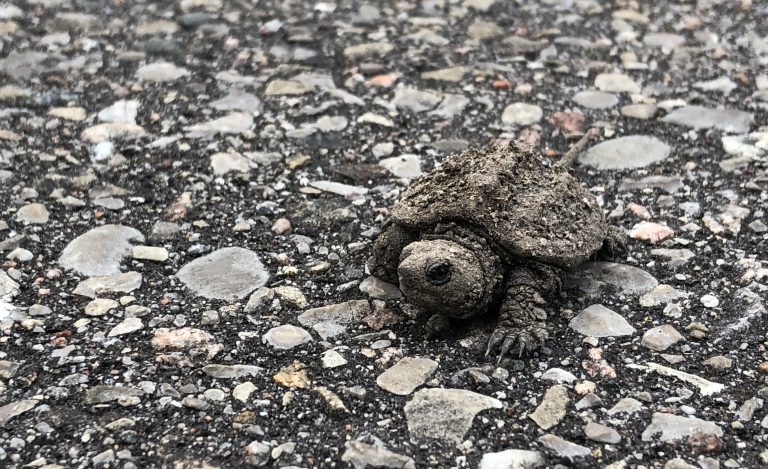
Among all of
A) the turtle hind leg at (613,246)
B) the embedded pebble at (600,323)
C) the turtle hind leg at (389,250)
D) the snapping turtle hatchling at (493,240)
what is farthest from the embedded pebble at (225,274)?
the turtle hind leg at (613,246)

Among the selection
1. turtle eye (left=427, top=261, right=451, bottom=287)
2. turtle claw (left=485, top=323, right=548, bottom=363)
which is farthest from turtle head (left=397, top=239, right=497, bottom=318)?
turtle claw (left=485, top=323, right=548, bottom=363)

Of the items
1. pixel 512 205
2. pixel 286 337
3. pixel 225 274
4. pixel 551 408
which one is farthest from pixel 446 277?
pixel 225 274

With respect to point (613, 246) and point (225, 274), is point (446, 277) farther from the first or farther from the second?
point (225, 274)

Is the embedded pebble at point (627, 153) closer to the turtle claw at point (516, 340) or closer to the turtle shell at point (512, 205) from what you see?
the turtle shell at point (512, 205)

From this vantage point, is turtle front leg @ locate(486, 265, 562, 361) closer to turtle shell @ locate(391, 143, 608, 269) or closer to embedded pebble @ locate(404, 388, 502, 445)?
turtle shell @ locate(391, 143, 608, 269)

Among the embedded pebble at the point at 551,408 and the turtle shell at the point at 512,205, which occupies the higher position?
the turtle shell at the point at 512,205
